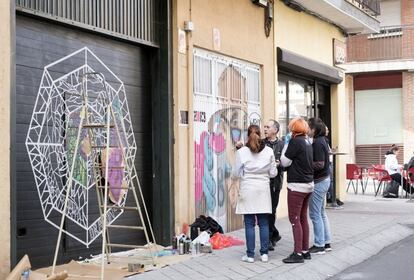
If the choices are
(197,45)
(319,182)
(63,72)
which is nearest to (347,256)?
(319,182)

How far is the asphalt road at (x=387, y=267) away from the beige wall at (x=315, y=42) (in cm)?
337

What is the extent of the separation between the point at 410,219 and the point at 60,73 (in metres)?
8.28

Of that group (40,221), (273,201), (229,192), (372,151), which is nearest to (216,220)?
(229,192)

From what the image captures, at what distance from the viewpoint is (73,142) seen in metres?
7.74

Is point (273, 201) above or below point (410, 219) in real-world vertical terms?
above

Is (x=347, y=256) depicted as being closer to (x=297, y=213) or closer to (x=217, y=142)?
(x=297, y=213)

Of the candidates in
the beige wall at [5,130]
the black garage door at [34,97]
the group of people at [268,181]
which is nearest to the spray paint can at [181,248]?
the black garage door at [34,97]

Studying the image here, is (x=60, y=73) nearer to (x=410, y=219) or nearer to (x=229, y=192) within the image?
(x=229, y=192)

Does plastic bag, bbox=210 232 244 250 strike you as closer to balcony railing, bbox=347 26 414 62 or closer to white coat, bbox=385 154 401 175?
white coat, bbox=385 154 401 175

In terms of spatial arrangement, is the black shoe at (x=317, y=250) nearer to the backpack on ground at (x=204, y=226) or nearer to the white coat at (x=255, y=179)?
the white coat at (x=255, y=179)

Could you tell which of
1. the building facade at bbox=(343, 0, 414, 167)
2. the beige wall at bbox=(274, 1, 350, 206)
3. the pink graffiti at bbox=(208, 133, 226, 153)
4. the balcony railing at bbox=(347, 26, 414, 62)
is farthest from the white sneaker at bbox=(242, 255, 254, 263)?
the balcony railing at bbox=(347, 26, 414, 62)

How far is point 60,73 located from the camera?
7617mm

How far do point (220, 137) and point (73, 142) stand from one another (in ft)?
11.0

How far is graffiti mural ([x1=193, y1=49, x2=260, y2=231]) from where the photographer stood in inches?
385
